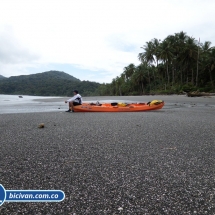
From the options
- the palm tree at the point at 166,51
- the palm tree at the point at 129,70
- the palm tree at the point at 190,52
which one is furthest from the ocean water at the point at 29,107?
the palm tree at the point at 129,70

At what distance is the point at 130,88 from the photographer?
70500mm

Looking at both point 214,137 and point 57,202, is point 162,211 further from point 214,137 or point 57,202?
point 214,137

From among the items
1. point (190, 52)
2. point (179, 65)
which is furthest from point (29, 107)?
point (179, 65)

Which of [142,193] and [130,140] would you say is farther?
[130,140]

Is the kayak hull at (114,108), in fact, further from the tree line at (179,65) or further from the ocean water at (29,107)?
the tree line at (179,65)

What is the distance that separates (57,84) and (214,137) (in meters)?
123

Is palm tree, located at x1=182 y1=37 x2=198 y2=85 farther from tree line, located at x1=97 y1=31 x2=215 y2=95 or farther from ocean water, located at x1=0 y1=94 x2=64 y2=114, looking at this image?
ocean water, located at x1=0 y1=94 x2=64 y2=114

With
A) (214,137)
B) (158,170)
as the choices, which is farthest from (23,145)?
(214,137)

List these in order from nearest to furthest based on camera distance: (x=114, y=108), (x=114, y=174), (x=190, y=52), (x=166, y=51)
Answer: (x=114, y=174), (x=114, y=108), (x=190, y=52), (x=166, y=51)

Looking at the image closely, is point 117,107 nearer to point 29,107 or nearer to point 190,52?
point 29,107

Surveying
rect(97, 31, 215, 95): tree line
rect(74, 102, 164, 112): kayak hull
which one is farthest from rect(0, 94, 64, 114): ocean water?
rect(97, 31, 215, 95): tree line

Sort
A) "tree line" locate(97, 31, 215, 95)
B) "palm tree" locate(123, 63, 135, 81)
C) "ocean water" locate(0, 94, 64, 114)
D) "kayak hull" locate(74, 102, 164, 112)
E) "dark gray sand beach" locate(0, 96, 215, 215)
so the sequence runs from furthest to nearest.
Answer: "palm tree" locate(123, 63, 135, 81) → "tree line" locate(97, 31, 215, 95) → "ocean water" locate(0, 94, 64, 114) → "kayak hull" locate(74, 102, 164, 112) → "dark gray sand beach" locate(0, 96, 215, 215)

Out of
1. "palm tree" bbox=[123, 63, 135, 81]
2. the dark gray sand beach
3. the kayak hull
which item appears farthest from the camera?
"palm tree" bbox=[123, 63, 135, 81]

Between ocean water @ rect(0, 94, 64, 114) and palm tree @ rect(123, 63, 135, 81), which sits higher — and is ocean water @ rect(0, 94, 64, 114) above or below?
below
